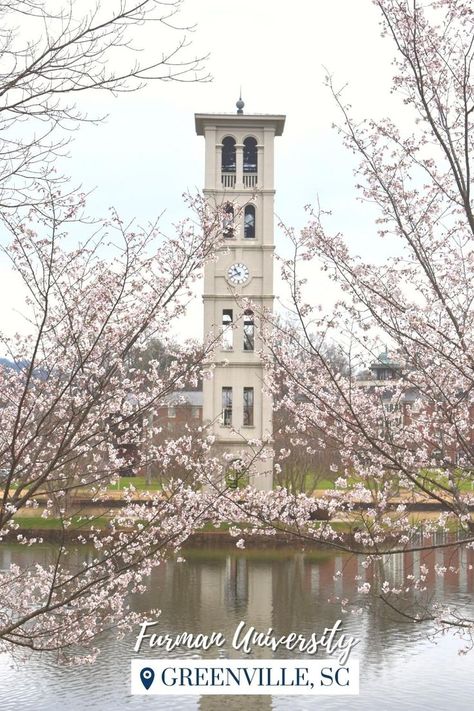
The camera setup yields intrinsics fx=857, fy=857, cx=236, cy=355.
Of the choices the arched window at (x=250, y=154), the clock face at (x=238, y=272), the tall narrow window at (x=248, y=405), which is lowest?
the tall narrow window at (x=248, y=405)

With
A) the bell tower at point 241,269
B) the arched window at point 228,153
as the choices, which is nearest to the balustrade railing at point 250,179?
the bell tower at point 241,269

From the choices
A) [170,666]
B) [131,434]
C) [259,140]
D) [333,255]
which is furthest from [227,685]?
[259,140]

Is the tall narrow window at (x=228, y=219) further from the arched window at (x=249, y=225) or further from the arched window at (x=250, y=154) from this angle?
the arched window at (x=250, y=154)

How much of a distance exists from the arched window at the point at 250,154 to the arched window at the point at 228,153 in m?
0.52

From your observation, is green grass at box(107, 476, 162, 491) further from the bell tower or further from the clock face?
the clock face

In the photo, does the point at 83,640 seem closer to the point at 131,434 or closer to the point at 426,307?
the point at 131,434

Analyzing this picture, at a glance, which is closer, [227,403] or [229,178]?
A: [229,178]

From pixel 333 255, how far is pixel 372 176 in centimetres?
69

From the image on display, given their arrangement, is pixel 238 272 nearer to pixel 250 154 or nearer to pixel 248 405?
pixel 250 154

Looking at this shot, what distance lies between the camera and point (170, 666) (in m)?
13.7

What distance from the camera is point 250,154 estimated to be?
3600 centimetres

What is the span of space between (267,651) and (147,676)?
2570 millimetres

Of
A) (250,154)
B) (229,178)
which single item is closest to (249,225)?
(229,178)

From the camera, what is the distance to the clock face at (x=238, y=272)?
34.9 meters
